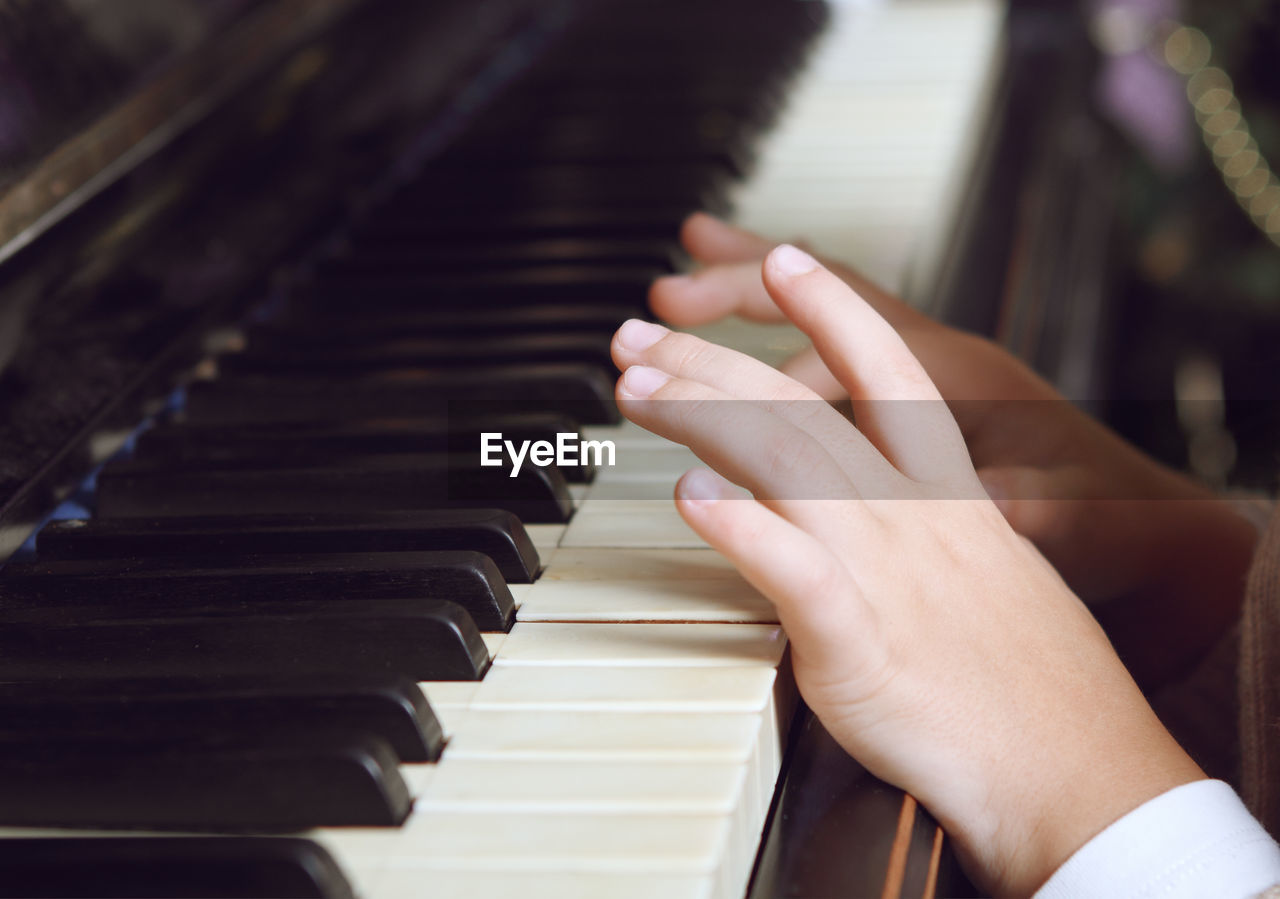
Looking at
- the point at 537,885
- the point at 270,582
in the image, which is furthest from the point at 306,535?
the point at 537,885

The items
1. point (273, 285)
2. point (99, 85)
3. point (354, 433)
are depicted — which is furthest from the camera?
point (273, 285)

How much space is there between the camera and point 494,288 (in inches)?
49.1

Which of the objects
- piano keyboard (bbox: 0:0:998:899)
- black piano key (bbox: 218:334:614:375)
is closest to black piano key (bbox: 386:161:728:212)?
piano keyboard (bbox: 0:0:998:899)

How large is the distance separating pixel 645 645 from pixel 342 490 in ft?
1.04

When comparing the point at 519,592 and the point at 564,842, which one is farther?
the point at 519,592

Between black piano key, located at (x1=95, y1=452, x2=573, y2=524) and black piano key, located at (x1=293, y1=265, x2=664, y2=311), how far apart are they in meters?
0.35

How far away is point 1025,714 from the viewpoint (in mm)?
681

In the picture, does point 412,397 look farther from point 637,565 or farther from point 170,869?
point 170,869

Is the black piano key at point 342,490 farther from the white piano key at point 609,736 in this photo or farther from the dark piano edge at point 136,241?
the white piano key at point 609,736

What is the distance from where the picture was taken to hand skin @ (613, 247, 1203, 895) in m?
0.65

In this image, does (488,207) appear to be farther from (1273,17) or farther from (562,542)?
(1273,17)

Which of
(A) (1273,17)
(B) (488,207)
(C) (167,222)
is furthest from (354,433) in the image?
(A) (1273,17)

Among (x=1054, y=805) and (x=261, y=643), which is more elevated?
(x=261, y=643)

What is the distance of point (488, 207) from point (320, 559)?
0.74 meters
